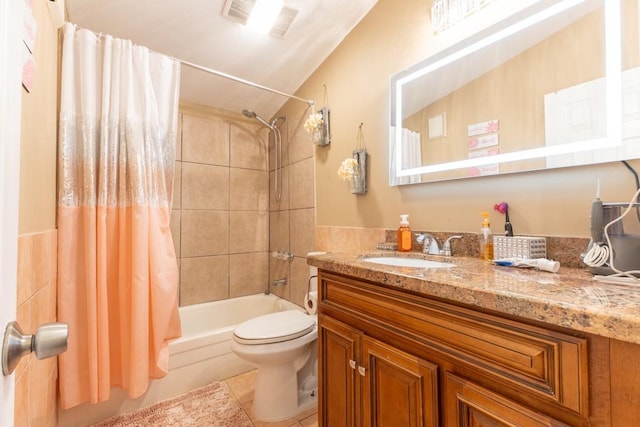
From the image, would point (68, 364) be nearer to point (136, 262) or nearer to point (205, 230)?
point (136, 262)

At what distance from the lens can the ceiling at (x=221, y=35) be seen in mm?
1552

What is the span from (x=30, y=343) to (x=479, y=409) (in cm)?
81

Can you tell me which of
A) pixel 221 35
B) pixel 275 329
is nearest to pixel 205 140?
pixel 221 35

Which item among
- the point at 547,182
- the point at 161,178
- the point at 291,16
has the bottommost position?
the point at 547,182

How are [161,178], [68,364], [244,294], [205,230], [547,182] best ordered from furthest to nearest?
1. [244,294]
2. [205,230]
3. [161,178]
4. [68,364]
5. [547,182]

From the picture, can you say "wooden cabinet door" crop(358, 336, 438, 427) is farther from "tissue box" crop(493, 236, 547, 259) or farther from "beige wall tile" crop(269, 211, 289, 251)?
"beige wall tile" crop(269, 211, 289, 251)

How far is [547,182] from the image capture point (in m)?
0.97

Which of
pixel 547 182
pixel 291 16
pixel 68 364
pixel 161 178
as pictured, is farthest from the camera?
pixel 291 16

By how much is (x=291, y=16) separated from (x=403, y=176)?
1.18m

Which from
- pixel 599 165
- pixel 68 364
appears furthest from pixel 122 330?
pixel 599 165

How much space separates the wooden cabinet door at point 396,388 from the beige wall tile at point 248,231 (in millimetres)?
1863

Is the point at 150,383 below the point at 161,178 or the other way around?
below

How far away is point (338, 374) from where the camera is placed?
1017 mm

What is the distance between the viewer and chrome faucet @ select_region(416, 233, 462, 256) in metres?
1.21
